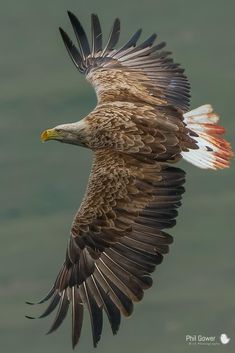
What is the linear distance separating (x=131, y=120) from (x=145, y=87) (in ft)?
5.48

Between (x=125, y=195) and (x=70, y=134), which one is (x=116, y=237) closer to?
(x=125, y=195)

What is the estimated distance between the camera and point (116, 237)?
618 inches

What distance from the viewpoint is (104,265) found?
15.6 meters

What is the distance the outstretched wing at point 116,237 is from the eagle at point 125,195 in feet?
0.03

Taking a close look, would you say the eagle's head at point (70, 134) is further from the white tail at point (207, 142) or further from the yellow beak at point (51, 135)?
the white tail at point (207, 142)

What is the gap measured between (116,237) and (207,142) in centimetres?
215

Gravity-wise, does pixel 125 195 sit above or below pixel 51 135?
below

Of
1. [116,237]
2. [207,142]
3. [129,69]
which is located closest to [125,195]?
[116,237]

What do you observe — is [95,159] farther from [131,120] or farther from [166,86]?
[166,86]

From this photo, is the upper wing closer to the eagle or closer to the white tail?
the eagle

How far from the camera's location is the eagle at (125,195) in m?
15.3

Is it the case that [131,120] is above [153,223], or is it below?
above

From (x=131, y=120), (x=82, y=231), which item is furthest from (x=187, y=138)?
(x=82, y=231)

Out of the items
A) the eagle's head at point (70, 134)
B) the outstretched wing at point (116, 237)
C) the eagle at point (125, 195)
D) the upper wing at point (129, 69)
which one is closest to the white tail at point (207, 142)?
the eagle at point (125, 195)
